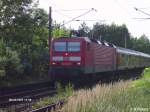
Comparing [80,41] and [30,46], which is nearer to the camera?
[80,41]

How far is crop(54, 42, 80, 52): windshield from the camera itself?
2995 centimetres

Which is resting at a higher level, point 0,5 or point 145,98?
point 0,5

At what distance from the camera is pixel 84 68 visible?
29500 millimetres

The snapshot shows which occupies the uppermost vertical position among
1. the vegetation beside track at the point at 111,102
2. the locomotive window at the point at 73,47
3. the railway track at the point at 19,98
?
the locomotive window at the point at 73,47

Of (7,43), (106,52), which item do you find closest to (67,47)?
(106,52)

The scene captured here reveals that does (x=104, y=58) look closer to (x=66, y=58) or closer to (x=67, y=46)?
(x=67, y=46)

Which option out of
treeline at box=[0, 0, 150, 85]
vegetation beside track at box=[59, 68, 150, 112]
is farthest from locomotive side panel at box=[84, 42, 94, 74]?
vegetation beside track at box=[59, 68, 150, 112]

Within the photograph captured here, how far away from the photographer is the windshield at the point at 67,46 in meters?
30.0

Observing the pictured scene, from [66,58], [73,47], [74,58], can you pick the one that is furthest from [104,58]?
[66,58]

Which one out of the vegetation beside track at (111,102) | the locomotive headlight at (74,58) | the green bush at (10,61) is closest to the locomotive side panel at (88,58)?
the locomotive headlight at (74,58)

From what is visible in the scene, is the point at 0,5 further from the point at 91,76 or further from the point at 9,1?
the point at 91,76

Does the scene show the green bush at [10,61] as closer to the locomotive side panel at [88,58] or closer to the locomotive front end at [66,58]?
the locomotive front end at [66,58]

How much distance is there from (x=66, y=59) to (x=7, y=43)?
11.1 metres

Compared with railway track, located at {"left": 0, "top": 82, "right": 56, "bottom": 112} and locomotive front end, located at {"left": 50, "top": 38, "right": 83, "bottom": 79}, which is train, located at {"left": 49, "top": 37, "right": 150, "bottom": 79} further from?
railway track, located at {"left": 0, "top": 82, "right": 56, "bottom": 112}
